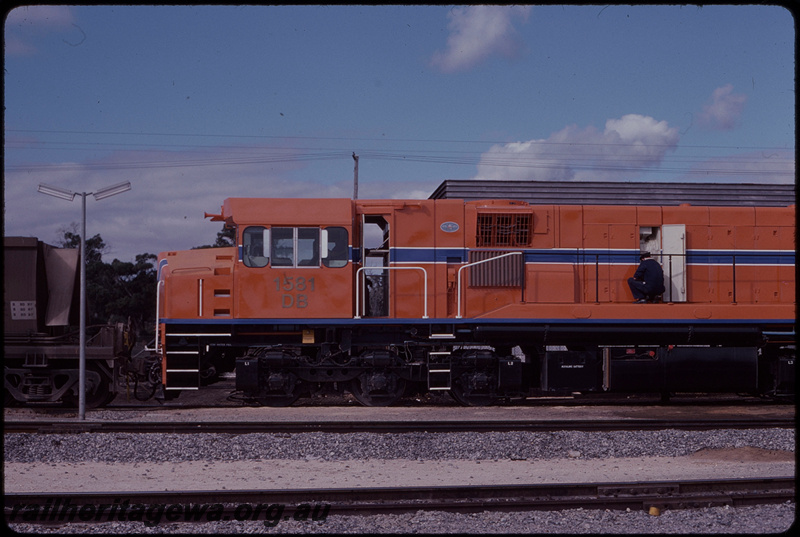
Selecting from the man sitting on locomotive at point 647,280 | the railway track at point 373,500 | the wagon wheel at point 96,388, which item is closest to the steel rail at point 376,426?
the wagon wheel at point 96,388

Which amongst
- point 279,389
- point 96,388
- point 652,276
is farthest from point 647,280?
point 96,388

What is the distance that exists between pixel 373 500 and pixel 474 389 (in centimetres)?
577

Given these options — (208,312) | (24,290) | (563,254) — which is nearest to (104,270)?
(24,290)

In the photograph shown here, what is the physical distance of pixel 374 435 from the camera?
9.96m

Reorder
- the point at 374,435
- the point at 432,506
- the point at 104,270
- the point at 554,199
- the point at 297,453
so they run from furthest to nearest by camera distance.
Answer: the point at 104,270
the point at 554,199
the point at 374,435
the point at 297,453
the point at 432,506

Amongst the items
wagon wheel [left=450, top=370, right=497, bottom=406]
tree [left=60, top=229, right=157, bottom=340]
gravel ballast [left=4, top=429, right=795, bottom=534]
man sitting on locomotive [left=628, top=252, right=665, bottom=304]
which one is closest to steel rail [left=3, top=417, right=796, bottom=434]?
gravel ballast [left=4, top=429, right=795, bottom=534]

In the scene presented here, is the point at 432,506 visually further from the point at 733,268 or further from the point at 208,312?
the point at 733,268

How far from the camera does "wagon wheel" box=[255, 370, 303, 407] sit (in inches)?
480

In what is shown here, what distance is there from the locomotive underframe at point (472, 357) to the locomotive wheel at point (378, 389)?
0.02 m

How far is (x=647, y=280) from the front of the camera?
12.4 m

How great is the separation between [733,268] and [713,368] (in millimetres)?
1964

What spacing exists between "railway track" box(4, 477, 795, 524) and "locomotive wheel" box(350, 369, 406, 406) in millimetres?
5436

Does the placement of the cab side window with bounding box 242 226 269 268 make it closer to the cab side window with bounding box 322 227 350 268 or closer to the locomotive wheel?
the cab side window with bounding box 322 227 350 268

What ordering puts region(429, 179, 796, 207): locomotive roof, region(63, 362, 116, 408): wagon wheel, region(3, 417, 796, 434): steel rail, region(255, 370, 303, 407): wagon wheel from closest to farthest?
region(3, 417, 796, 434): steel rail, region(255, 370, 303, 407): wagon wheel, region(63, 362, 116, 408): wagon wheel, region(429, 179, 796, 207): locomotive roof
